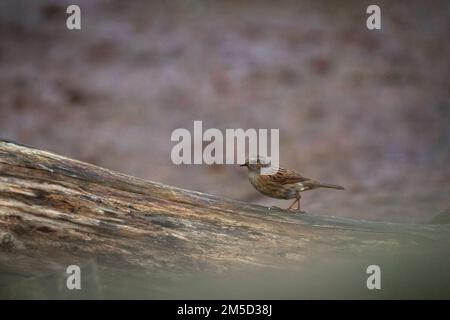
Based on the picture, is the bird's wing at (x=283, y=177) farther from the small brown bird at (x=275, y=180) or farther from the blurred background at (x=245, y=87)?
the blurred background at (x=245, y=87)

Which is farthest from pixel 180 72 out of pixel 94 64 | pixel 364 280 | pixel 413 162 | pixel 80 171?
pixel 364 280

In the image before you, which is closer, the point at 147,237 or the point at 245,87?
the point at 147,237

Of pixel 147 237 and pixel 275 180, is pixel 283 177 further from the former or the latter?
pixel 147 237

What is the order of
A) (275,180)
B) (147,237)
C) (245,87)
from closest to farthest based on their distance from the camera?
(147,237)
(275,180)
(245,87)

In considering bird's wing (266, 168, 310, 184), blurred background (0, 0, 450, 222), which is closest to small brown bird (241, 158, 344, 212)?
bird's wing (266, 168, 310, 184)

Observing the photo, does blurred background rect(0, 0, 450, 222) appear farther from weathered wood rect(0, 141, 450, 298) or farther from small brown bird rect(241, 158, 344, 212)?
weathered wood rect(0, 141, 450, 298)

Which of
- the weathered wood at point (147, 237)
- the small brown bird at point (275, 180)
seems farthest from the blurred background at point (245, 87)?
the weathered wood at point (147, 237)

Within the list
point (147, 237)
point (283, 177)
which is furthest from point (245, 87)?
point (147, 237)
